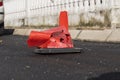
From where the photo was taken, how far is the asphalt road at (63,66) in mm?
7352

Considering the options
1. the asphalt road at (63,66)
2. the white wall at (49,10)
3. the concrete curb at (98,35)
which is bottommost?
the asphalt road at (63,66)


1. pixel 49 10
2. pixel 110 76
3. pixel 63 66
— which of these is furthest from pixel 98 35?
pixel 110 76

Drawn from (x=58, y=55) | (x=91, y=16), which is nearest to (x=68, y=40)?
(x=58, y=55)

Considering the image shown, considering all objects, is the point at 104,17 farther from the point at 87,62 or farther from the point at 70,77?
the point at 70,77

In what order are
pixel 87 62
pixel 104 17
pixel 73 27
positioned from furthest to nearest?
pixel 73 27 < pixel 104 17 < pixel 87 62

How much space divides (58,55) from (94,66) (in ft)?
8.17

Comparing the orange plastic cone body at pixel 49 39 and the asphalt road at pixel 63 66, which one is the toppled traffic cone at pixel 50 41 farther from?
the asphalt road at pixel 63 66

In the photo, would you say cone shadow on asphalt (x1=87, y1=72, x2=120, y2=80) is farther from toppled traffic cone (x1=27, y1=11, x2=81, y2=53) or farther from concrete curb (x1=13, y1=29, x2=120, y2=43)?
concrete curb (x1=13, y1=29, x2=120, y2=43)

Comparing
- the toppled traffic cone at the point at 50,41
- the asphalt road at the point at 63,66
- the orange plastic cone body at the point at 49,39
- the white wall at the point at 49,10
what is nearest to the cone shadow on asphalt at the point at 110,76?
the asphalt road at the point at 63,66

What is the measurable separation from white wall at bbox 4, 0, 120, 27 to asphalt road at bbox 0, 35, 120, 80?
4.26 meters

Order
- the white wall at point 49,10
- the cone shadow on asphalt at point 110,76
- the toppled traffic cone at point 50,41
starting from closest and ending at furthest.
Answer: the cone shadow on asphalt at point 110,76 → the toppled traffic cone at point 50,41 → the white wall at point 49,10

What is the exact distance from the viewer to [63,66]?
8.65m

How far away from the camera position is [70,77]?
23.6ft

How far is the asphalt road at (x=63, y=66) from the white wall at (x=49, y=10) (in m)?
4.26
